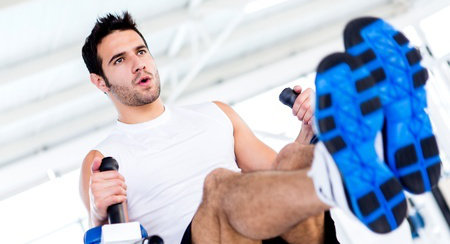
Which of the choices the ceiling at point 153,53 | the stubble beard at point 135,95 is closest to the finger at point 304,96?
the stubble beard at point 135,95

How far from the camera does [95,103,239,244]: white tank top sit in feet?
5.91

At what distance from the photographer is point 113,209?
1534 millimetres

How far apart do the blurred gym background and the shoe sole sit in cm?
329

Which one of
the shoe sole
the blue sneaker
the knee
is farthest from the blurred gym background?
the shoe sole

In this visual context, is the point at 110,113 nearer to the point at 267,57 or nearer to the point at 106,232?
the point at 267,57

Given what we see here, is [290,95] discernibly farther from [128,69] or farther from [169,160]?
[128,69]

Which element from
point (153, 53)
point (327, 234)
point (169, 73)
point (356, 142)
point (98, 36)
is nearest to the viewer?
point (356, 142)

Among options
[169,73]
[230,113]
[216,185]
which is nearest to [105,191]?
[216,185]

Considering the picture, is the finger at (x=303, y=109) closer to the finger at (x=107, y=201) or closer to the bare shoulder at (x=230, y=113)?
the bare shoulder at (x=230, y=113)

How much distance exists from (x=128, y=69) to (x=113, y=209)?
650 millimetres

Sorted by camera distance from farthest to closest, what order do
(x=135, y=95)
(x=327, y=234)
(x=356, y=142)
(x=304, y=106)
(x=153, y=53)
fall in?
(x=153, y=53) < (x=135, y=95) < (x=304, y=106) < (x=327, y=234) < (x=356, y=142)

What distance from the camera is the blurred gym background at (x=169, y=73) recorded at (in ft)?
16.6

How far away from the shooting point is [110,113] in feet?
21.7

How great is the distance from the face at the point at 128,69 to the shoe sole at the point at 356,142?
0.97 meters
